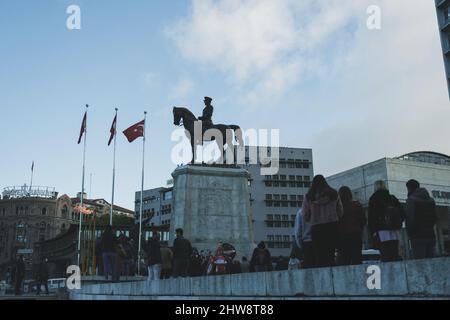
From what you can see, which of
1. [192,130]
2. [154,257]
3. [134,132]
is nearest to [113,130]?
[134,132]

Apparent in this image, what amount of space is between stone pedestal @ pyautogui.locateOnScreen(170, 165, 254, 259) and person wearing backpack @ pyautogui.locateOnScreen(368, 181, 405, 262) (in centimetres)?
→ 1565

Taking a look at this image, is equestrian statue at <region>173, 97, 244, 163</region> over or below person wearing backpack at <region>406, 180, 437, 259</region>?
over

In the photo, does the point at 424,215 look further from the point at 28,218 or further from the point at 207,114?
the point at 28,218

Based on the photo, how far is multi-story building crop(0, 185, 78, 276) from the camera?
329 ft

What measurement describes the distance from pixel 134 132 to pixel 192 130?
527 cm

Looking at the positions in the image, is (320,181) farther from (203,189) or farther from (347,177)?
(347,177)

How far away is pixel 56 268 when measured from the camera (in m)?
76.1

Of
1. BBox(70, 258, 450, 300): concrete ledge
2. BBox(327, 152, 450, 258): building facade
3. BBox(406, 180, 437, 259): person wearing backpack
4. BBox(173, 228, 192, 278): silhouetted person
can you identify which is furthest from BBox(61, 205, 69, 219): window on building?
BBox(406, 180, 437, 259): person wearing backpack

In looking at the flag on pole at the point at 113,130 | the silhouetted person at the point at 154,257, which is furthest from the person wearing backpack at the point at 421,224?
the flag on pole at the point at 113,130

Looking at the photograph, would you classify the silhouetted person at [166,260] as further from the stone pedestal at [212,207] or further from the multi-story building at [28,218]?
the multi-story building at [28,218]

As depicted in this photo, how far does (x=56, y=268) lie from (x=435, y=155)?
69.6 metres

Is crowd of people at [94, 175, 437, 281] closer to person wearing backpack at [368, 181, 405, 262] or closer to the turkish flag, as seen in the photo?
person wearing backpack at [368, 181, 405, 262]
